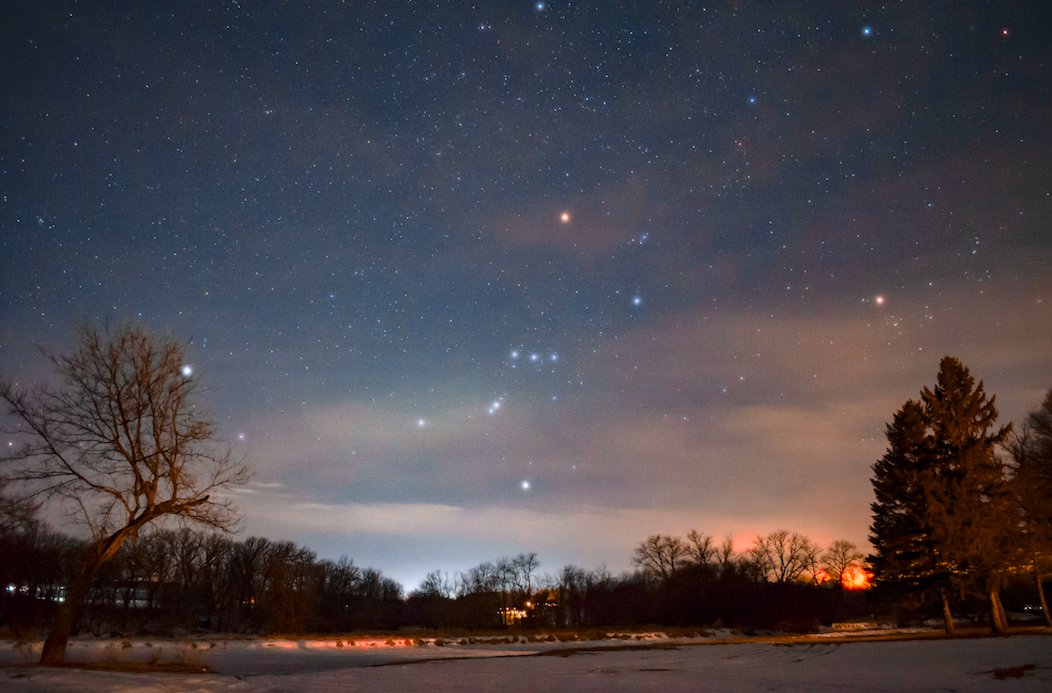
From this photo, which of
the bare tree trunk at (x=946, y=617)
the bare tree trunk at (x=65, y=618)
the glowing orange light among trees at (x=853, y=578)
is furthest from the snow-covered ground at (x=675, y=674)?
the glowing orange light among trees at (x=853, y=578)

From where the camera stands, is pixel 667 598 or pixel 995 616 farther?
pixel 667 598

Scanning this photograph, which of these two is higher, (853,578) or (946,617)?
(946,617)

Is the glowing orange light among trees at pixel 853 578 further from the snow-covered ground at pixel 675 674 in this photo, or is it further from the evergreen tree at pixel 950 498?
the snow-covered ground at pixel 675 674


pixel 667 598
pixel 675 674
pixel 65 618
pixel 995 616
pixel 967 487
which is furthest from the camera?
pixel 667 598

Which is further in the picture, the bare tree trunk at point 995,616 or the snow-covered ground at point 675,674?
the bare tree trunk at point 995,616

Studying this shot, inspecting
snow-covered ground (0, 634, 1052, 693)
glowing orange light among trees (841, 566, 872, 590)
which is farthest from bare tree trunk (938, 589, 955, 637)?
glowing orange light among trees (841, 566, 872, 590)

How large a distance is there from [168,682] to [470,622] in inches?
2699

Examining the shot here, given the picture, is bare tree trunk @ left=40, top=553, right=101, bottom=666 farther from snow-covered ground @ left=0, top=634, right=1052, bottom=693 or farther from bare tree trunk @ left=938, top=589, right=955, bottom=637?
bare tree trunk @ left=938, top=589, right=955, bottom=637

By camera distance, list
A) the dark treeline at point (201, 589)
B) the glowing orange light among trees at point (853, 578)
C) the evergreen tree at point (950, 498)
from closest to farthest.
→ the evergreen tree at point (950, 498), the dark treeline at point (201, 589), the glowing orange light among trees at point (853, 578)

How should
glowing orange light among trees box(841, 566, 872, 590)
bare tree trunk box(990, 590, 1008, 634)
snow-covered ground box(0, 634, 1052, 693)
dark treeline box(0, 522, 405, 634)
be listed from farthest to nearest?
glowing orange light among trees box(841, 566, 872, 590), dark treeline box(0, 522, 405, 634), bare tree trunk box(990, 590, 1008, 634), snow-covered ground box(0, 634, 1052, 693)

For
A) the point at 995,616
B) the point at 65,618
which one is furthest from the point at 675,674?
the point at 995,616

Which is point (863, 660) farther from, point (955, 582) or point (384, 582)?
point (384, 582)

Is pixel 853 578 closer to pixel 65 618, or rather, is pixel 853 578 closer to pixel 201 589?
pixel 201 589

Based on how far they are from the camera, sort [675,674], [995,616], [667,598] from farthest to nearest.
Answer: [667,598] < [995,616] < [675,674]
